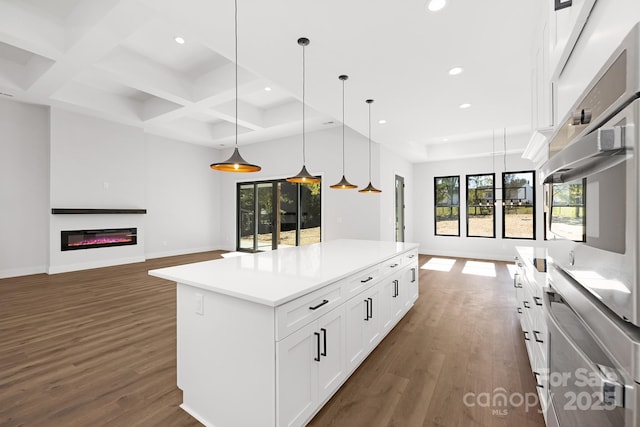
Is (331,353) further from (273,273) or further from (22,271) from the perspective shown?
(22,271)

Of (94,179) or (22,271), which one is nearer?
(22,271)

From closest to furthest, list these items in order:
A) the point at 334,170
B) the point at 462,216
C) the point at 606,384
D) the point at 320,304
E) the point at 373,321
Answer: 1. the point at 606,384
2. the point at 320,304
3. the point at 373,321
4. the point at 334,170
5. the point at 462,216

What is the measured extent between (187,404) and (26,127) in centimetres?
680

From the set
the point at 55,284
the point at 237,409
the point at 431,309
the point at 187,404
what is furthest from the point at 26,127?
the point at 431,309

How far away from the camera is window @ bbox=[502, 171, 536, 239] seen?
23.2ft

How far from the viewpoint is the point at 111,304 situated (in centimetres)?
390

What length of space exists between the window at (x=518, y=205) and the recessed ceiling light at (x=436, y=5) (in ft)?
20.9

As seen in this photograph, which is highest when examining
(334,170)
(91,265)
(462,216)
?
(334,170)

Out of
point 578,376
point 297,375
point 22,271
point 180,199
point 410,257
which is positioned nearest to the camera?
point 578,376

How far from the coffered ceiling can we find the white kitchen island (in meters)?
2.04

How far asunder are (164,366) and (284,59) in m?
3.10

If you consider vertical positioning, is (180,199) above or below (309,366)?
above

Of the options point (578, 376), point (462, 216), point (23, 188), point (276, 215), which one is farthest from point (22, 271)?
point (462, 216)

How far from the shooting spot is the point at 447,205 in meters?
8.20
